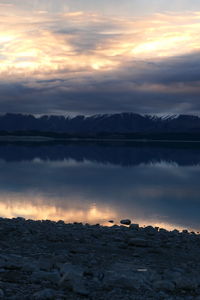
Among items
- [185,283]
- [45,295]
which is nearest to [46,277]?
[45,295]

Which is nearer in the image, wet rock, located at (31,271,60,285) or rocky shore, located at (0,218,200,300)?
rocky shore, located at (0,218,200,300)

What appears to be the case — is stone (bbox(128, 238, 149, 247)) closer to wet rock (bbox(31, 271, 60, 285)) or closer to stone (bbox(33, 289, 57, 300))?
wet rock (bbox(31, 271, 60, 285))

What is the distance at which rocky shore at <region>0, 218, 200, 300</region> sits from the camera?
8.77 metres

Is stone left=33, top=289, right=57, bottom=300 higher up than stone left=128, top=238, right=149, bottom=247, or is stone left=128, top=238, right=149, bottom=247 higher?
stone left=33, top=289, right=57, bottom=300

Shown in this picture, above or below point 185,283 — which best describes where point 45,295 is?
above

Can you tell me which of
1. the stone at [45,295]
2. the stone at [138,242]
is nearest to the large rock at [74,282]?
the stone at [45,295]

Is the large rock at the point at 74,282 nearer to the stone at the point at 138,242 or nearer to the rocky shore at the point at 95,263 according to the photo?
the rocky shore at the point at 95,263

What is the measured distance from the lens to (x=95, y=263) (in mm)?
11945

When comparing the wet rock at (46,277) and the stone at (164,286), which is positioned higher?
the wet rock at (46,277)

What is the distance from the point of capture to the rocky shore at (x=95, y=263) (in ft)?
28.8

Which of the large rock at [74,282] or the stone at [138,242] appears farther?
the stone at [138,242]

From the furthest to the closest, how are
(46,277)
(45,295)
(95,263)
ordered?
(95,263) < (46,277) < (45,295)

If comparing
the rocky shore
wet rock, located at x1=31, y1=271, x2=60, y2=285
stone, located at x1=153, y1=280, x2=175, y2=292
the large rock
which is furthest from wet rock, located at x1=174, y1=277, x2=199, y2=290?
wet rock, located at x1=31, y1=271, x2=60, y2=285

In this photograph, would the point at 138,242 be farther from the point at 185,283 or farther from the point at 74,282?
the point at 74,282
